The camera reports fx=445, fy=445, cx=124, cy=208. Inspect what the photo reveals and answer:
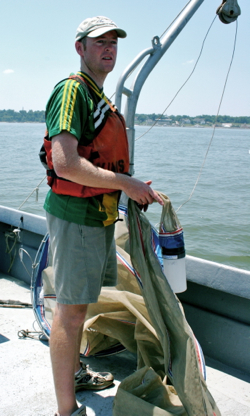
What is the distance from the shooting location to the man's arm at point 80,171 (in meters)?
1.76

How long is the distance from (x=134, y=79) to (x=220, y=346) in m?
1.88

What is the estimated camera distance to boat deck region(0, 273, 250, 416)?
2.26m

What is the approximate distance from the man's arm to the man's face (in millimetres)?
408

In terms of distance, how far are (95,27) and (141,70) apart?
1.34m

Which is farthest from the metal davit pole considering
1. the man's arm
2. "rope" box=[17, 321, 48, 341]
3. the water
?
the water

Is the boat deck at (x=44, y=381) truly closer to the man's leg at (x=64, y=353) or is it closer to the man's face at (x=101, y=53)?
the man's leg at (x=64, y=353)

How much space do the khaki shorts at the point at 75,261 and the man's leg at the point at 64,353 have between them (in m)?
0.08

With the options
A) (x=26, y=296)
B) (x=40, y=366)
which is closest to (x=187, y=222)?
(x=26, y=296)

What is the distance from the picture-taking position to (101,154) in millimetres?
1955

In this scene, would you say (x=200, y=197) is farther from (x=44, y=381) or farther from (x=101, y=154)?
(x=101, y=154)

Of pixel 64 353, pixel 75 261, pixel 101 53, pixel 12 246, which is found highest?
pixel 101 53

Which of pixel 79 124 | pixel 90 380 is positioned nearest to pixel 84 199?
pixel 79 124

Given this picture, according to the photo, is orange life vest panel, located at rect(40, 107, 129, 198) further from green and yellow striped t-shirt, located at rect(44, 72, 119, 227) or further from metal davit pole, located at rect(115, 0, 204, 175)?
metal davit pole, located at rect(115, 0, 204, 175)

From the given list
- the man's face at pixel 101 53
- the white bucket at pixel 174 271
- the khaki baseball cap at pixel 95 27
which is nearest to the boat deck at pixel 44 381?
the white bucket at pixel 174 271
